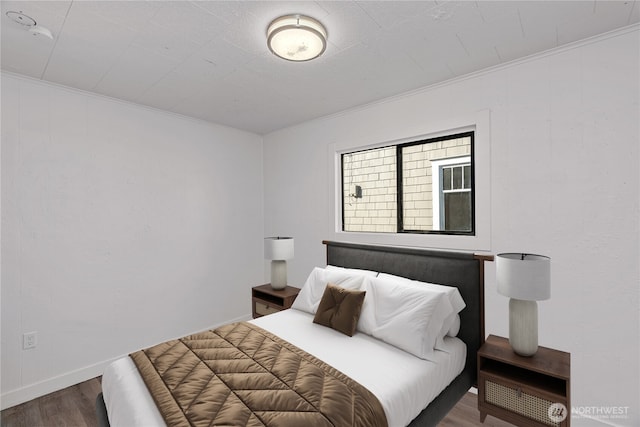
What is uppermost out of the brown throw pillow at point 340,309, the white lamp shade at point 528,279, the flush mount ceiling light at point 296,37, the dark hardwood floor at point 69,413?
the flush mount ceiling light at point 296,37

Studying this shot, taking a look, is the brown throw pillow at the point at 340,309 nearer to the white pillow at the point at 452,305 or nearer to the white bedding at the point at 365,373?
the white bedding at the point at 365,373

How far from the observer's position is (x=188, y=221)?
3.55 m

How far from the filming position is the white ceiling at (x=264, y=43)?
5.49 ft

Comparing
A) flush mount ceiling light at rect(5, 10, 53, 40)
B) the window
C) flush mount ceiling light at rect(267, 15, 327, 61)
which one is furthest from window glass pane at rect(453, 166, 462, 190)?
flush mount ceiling light at rect(5, 10, 53, 40)

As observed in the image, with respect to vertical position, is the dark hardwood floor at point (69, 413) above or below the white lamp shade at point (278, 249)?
below

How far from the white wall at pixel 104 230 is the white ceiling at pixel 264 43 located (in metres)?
0.40

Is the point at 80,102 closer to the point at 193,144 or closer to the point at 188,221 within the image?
the point at 193,144

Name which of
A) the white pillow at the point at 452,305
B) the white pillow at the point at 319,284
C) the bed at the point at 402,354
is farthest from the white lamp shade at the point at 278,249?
the white pillow at the point at 452,305

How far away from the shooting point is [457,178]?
2.85 meters

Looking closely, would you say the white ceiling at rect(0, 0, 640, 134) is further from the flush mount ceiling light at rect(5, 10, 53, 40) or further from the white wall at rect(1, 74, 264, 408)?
the white wall at rect(1, 74, 264, 408)

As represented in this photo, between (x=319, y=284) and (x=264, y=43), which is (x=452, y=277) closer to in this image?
(x=319, y=284)

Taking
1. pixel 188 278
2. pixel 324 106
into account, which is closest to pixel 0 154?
pixel 188 278

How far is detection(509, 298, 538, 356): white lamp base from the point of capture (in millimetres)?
1804

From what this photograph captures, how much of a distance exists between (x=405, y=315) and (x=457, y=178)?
1495 mm
